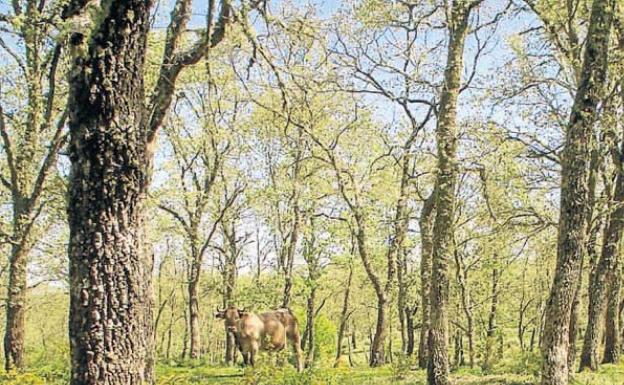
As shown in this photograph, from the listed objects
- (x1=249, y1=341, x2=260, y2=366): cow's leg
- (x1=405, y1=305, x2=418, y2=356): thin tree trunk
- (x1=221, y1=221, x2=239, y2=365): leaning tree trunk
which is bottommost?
(x1=405, y1=305, x2=418, y2=356): thin tree trunk

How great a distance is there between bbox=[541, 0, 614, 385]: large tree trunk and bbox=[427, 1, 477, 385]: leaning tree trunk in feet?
9.16

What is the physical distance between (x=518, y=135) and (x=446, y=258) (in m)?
4.07

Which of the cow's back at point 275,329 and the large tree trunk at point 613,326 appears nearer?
the cow's back at point 275,329

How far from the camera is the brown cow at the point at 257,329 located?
1912cm

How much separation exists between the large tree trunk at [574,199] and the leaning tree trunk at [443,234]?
9.16 ft

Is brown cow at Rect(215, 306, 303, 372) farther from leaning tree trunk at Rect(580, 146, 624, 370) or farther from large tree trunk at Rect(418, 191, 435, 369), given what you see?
leaning tree trunk at Rect(580, 146, 624, 370)

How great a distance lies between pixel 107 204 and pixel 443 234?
9919mm

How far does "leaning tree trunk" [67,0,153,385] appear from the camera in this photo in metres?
5.70

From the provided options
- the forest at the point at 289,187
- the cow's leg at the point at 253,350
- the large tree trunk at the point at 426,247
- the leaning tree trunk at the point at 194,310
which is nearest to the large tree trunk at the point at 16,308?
the forest at the point at 289,187

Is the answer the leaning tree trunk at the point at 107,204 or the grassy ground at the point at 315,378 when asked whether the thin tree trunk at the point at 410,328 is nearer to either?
the grassy ground at the point at 315,378

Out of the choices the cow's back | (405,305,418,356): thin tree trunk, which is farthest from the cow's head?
(405,305,418,356): thin tree trunk

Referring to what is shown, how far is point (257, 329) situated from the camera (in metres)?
19.4

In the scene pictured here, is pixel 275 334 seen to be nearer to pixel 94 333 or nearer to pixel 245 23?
pixel 245 23

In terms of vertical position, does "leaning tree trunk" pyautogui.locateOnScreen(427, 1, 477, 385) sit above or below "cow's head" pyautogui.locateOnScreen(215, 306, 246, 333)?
above
